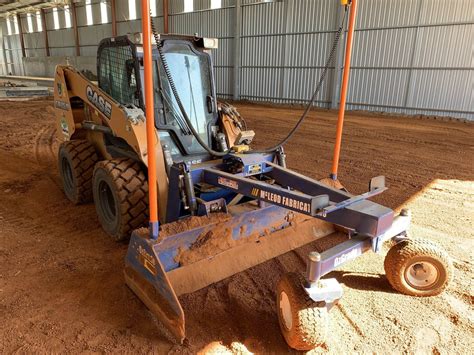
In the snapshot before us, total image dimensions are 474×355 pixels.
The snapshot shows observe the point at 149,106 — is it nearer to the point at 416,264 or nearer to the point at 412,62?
the point at 416,264

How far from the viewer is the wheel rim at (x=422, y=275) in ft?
9.69

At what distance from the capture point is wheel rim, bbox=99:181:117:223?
4117 millimetres

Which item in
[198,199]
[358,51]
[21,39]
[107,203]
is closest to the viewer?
[198,199]

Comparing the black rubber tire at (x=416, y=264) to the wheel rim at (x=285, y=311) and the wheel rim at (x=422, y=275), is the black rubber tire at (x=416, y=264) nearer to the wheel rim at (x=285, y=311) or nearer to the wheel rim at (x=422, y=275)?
the wheel rim at (x=422, y=275)

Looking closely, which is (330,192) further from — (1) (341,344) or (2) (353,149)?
(2) (353,149)

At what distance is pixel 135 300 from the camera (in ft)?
9.80

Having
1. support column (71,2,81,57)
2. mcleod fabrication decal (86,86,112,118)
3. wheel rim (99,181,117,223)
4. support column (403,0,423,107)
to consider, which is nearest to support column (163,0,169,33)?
support column (71,2,81,57)

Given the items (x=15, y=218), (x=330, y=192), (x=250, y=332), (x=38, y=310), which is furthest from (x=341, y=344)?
(x=15, y=218)

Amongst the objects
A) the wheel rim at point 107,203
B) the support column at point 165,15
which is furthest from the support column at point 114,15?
the wheel rim at point 107,203

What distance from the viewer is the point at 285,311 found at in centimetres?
253

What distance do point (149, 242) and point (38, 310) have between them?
106cm

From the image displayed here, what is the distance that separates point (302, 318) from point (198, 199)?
1439mm

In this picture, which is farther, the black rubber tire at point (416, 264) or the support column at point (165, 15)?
the support column at point (165, 15)

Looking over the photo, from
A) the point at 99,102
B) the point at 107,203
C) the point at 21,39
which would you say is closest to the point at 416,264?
the point at 107,203
